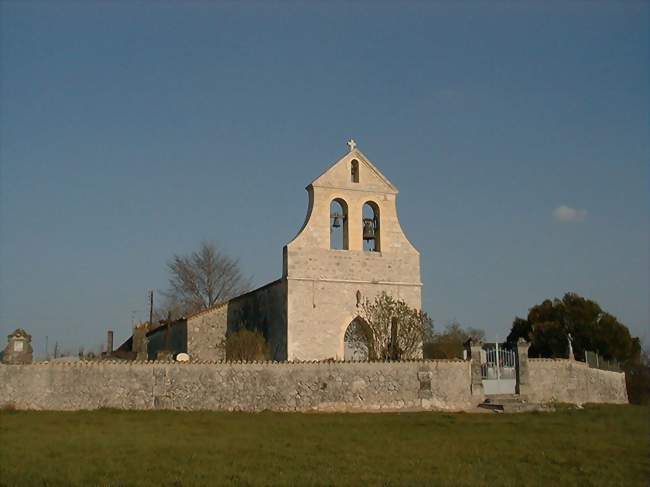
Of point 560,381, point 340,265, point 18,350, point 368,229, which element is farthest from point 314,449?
point 368,229

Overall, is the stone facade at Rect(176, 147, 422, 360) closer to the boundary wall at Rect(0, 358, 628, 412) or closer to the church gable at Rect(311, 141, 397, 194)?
the church gable at Rect(311, 141, 397, 194)

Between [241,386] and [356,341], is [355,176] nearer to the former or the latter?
[356,341]

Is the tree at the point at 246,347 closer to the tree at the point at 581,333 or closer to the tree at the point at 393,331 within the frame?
the tree at the point at 393,331

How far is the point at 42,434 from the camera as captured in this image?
18281mm

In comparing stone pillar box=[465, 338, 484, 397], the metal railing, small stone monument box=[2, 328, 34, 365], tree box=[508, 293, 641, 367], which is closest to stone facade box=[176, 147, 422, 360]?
the metal railing

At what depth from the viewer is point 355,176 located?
3375cm

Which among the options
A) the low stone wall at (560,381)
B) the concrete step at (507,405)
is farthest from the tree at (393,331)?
the low stone wall at (560,381)

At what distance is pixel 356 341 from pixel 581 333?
2004 centimetres

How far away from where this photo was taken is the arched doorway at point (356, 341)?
31.8 metres

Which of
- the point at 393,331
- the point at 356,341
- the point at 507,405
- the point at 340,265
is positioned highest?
the point at 340,265

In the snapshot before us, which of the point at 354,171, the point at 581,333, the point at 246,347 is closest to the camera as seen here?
the point at 246,347

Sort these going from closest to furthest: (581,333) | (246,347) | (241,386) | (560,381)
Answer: (241,386), (560,381), (246,347), (581,333)

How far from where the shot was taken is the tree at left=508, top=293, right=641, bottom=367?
4559cm

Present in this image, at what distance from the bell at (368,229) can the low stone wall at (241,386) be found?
27.5 ft
